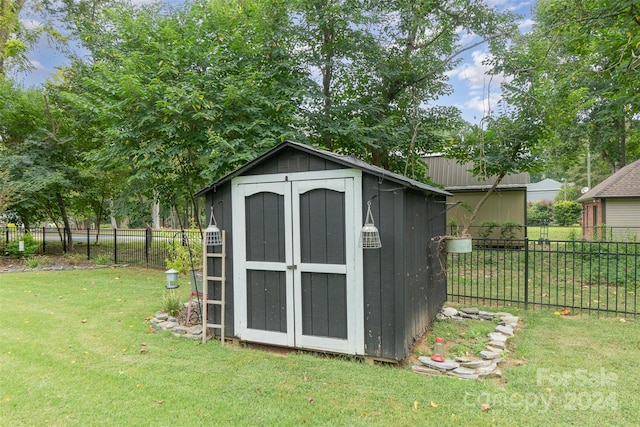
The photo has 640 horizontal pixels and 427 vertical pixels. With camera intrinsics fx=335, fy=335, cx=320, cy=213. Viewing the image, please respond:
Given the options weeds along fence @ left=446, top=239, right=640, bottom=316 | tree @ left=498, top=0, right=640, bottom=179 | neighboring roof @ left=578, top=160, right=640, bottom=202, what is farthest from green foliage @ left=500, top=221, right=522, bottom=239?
neighboring roof @ left=578, top=160, right=640, bottom=202

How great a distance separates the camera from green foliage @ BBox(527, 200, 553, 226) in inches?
1011

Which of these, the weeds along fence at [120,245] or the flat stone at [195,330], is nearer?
the flat stone at [195,330]

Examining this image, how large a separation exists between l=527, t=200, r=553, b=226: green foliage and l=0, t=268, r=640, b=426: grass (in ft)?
79.0

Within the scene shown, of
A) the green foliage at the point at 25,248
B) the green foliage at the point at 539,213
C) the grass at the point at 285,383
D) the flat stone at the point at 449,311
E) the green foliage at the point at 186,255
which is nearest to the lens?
the grass at the point at 285,383

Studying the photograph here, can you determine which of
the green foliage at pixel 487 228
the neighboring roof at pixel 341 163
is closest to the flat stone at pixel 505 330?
the neighboring roof at pixel 341 163

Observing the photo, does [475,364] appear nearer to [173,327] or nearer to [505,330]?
[505,330]

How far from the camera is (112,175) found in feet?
39.7

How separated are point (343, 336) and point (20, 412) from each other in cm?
289

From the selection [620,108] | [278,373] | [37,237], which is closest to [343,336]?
[278,373]

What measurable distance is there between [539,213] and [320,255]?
31.0 metres

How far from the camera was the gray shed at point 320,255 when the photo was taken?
3.54 m

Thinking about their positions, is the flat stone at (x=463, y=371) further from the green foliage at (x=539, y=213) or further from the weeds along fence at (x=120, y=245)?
the green foliage at (x=539, y=213)

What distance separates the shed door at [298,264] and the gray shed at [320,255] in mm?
11

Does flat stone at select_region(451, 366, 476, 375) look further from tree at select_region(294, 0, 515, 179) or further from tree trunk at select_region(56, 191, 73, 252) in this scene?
tree trunk at select_region(56, 191, 73, 252)
